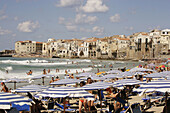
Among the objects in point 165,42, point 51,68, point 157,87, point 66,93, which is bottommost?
point 51,68

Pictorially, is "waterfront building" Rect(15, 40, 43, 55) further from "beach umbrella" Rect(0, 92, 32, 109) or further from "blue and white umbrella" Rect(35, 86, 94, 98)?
"beach umbrella" Rect(0, 92, 32, 109)

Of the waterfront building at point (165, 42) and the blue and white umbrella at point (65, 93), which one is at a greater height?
the waterfront building at point (165, 42)

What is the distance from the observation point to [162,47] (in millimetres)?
87375

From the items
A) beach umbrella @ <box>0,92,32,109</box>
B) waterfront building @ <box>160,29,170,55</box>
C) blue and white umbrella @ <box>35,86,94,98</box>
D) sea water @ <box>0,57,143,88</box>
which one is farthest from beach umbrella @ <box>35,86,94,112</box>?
waterfront building @ <box>160,29,170,55</box>

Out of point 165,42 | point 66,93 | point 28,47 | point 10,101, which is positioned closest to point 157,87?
point 66,93

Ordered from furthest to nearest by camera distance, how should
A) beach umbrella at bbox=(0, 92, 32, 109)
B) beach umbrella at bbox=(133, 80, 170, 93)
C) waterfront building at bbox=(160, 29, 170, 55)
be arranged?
1. waterfront building at bbox=(160, 29, 170, 55)
2. beach umbrella at bbox=(133, 80, 170, 93)
3. beach umbrella at bbox=(0, 92, 32, 109)

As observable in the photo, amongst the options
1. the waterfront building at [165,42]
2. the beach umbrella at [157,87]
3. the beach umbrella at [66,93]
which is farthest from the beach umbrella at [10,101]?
the waterfront building at [165,42]

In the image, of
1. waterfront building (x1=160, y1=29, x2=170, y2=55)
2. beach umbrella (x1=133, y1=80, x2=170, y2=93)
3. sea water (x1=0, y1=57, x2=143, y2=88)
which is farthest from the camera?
waterfront building (x1=160, y1=29, x2=170, y2=55)

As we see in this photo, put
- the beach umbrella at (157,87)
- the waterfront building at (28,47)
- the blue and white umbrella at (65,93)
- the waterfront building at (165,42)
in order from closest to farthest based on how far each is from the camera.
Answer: the beach umbrella at (157,87) < the blue and white umbrella at (65,93) < the waterfront building at (165,42) < the waterfront building at (28,47)

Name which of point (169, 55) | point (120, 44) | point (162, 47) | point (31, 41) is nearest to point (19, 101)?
point (169, 55)

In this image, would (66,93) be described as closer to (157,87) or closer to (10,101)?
(10,101)

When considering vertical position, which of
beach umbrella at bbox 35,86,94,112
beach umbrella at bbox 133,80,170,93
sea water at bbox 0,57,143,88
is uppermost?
beach umbrella at bbox 133,80,170,93

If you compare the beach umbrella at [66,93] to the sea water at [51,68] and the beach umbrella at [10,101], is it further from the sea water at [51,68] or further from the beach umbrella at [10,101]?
the sea water at [51,68]

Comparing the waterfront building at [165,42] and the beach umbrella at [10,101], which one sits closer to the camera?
the beach umbrella at [10,101]
